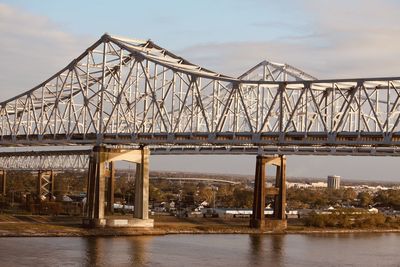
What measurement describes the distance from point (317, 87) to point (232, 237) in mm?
19146

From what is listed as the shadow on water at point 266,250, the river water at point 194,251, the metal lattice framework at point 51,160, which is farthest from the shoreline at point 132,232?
the metal lattice framework at point 51,160

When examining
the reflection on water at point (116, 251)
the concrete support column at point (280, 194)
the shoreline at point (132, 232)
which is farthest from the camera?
the concrete support column at point (280, 194)

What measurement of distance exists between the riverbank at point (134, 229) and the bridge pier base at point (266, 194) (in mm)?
1278

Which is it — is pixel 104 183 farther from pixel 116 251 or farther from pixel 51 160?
pixel 51 160

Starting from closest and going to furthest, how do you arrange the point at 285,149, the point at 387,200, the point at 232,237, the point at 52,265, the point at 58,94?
the point at 52,265
the point at 232,237
the point at 58,94
the point at 285,149
the point at 387,200

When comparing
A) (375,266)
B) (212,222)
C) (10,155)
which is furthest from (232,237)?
(10,155)

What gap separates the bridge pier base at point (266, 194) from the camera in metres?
90.3

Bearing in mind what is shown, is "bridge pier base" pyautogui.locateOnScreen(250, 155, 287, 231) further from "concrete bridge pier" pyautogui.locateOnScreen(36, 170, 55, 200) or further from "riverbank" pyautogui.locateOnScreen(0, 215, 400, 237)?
"concrete bridge pier" pyautogui.locateOnScreen(36, 170, 55, 200)

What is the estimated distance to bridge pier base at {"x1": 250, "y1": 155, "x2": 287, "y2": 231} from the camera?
9031cm

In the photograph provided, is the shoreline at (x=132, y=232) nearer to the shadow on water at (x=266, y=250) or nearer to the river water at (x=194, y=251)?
the river water at (x=194, y=251)

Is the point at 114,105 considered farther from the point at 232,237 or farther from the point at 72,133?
the point at 232,237

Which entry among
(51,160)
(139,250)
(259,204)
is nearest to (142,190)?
(259,204)

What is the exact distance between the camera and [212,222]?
96.9 meters

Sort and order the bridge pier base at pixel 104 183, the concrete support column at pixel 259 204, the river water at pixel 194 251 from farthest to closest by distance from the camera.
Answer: the concrete support column at pixel 259 204
the bridge pier base at pixel 104 183
the river water at pixel 194 251
